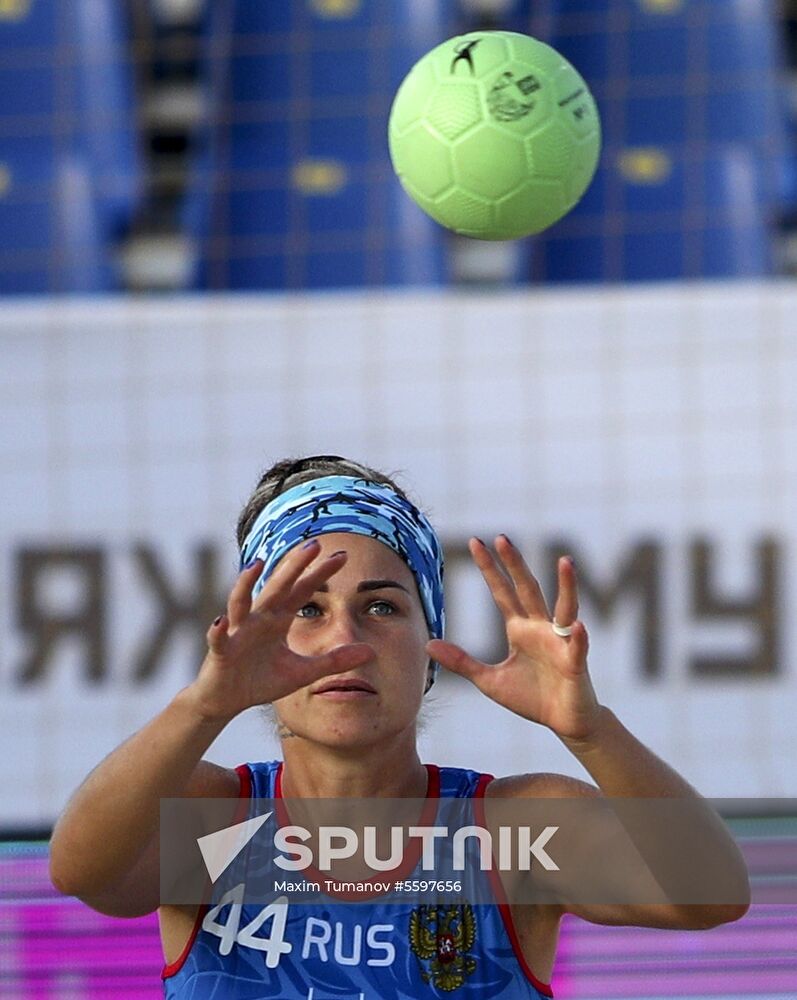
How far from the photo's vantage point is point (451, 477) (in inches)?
246

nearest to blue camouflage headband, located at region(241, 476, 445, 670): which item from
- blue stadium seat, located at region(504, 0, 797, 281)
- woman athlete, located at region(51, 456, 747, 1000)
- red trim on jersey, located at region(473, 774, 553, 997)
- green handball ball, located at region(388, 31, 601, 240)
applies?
woman athlete, located at region(51, 456, 747, 1000)

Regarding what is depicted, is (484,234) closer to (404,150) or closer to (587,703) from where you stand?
(404,150)

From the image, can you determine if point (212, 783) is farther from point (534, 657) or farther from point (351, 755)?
point (534, 657)

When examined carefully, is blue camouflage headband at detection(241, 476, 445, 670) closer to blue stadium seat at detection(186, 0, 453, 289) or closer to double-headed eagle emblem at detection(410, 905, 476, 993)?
double-headed eagle emblem at detection(410, 905, 476, 993)

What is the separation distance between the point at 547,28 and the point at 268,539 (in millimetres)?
5712

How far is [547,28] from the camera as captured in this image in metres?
7.25

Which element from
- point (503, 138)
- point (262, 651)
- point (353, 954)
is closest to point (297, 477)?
point (262, 651)

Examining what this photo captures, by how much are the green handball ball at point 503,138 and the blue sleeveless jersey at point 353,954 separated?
7.34 ft

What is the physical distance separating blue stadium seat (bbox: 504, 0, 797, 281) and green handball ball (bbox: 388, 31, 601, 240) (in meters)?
2.82

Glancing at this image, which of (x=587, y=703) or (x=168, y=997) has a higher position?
(x=587, y=703)

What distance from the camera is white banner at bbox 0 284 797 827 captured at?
6062mm

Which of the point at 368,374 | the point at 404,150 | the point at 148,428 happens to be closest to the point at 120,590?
the point at 148,428

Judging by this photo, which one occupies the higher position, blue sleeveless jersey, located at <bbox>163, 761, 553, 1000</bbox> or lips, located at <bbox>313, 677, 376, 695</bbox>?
lips, located at <bbox>313, 677, 376, 695</bbox>

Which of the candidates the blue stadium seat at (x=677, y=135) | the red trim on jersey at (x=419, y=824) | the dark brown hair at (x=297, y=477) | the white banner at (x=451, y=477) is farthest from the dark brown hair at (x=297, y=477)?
the blue stadium seat at (x=677, y=135)
